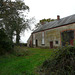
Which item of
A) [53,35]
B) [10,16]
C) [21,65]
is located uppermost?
[10,16]

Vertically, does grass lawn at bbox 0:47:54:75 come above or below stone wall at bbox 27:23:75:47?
below

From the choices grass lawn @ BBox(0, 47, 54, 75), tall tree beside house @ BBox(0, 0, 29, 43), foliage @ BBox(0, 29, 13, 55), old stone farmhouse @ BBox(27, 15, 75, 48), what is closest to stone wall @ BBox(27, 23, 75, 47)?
old stone farmhouse @ BBox(27, 15, 75, 48)

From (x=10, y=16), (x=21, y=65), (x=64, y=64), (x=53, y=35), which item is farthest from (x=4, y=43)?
(x=53, y=35)

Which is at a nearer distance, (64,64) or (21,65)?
(64,64)

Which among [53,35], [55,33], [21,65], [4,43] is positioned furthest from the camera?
[53,35]

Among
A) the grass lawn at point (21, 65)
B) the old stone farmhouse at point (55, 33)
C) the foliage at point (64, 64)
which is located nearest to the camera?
the foliage at point (64, 64)

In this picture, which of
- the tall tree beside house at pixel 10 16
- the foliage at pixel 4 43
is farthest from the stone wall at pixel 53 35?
the foliage at pixel 4 43

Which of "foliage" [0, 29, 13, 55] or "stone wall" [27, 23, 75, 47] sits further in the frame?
"stone wall" [27, 23, 75, 47]

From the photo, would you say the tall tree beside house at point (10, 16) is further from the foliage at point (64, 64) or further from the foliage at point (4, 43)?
the foliage at point (64, 64)

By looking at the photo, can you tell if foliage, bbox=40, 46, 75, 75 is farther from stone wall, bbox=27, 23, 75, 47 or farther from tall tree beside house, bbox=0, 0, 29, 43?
stone wall, bbox=27, 23, 75, 47

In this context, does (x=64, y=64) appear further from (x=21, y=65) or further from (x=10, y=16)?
(x=10, y=16)

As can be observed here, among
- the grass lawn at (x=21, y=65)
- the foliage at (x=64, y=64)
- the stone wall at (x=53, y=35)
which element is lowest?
the grass lawn at (x=21, y=65)

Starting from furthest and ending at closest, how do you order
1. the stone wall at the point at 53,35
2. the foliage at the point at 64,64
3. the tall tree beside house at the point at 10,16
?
the stone wall at the point at 53,35, the tall tree beside house at the point at 10,16, the foliage at the point at 64,64

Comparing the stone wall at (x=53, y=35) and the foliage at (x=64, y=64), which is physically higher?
the stone wall at (x=53, y=35)
